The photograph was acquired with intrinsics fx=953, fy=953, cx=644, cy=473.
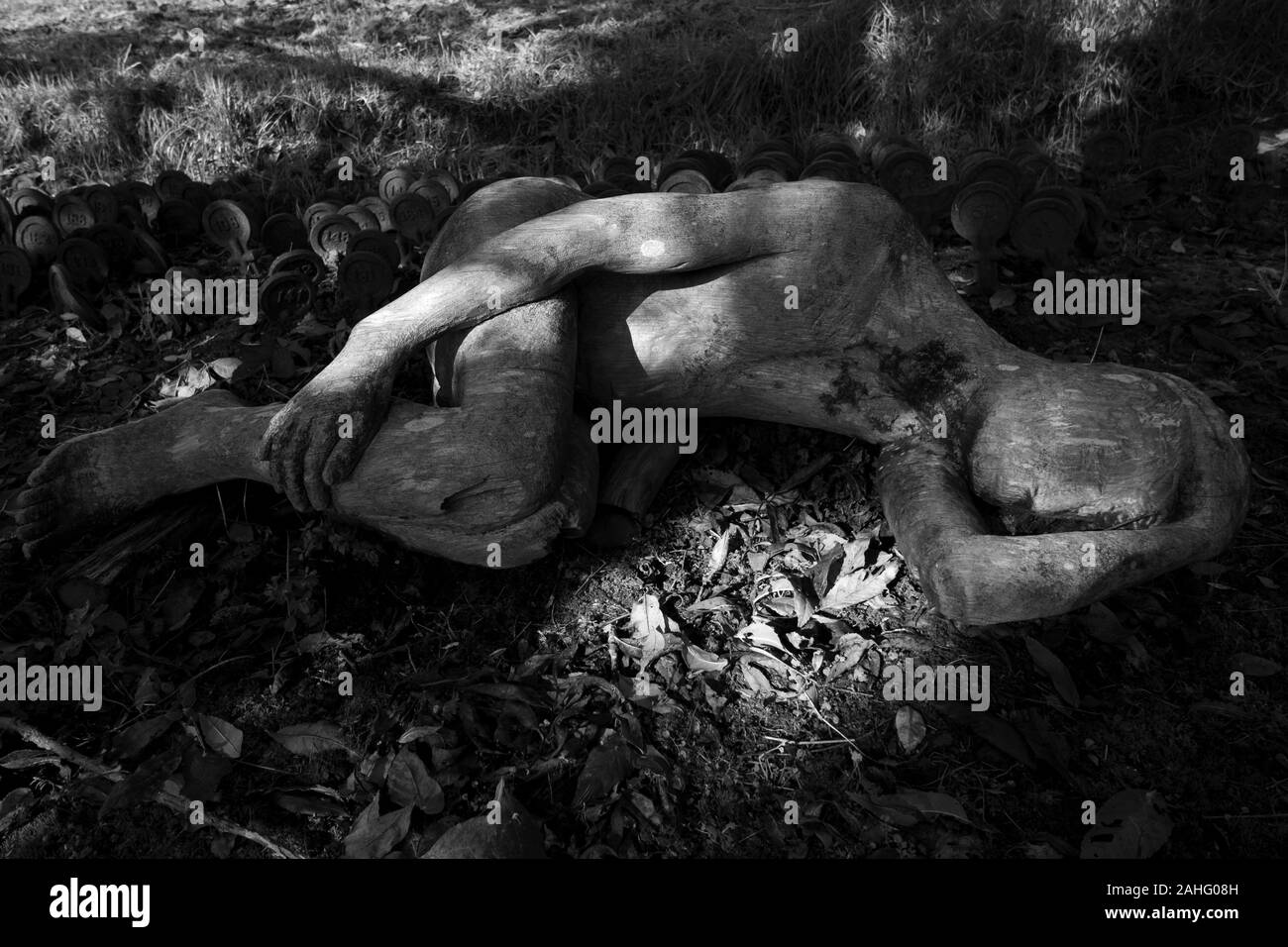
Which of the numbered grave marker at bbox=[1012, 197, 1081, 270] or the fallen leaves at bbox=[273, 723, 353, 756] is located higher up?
the numbered grave marker at bbox=[1012, 197, 1081, 270]

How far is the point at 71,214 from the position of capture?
4.29 metres

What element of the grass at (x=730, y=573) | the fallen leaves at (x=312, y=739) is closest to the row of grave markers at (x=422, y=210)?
the grass at (x=730, y=573)

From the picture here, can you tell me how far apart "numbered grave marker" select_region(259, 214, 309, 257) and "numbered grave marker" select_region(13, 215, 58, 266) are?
88 cm

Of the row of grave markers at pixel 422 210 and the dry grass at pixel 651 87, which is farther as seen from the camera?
the dry grass at pixel 651 87

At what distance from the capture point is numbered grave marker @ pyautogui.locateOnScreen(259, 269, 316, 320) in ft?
12.5

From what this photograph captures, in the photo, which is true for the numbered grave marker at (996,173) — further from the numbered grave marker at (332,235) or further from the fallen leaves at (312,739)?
the fallen leaves at (312,739)

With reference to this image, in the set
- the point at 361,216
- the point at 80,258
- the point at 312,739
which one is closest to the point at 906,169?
the point at 361,216

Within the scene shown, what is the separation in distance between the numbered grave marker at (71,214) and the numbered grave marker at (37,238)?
0.24ft

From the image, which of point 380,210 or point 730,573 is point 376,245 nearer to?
point 380,210

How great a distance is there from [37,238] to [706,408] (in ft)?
10.3

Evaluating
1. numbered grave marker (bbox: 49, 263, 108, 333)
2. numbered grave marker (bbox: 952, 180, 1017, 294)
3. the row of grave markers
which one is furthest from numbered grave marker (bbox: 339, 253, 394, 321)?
numbered grave marker (bbox: 952, 180, 1017, 294)

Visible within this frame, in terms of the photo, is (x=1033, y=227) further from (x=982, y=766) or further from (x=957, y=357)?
(x=982, y=766)

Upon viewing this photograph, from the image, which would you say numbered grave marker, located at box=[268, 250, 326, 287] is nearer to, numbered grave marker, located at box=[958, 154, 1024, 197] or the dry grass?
the dry grass

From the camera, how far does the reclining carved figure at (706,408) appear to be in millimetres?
2600
